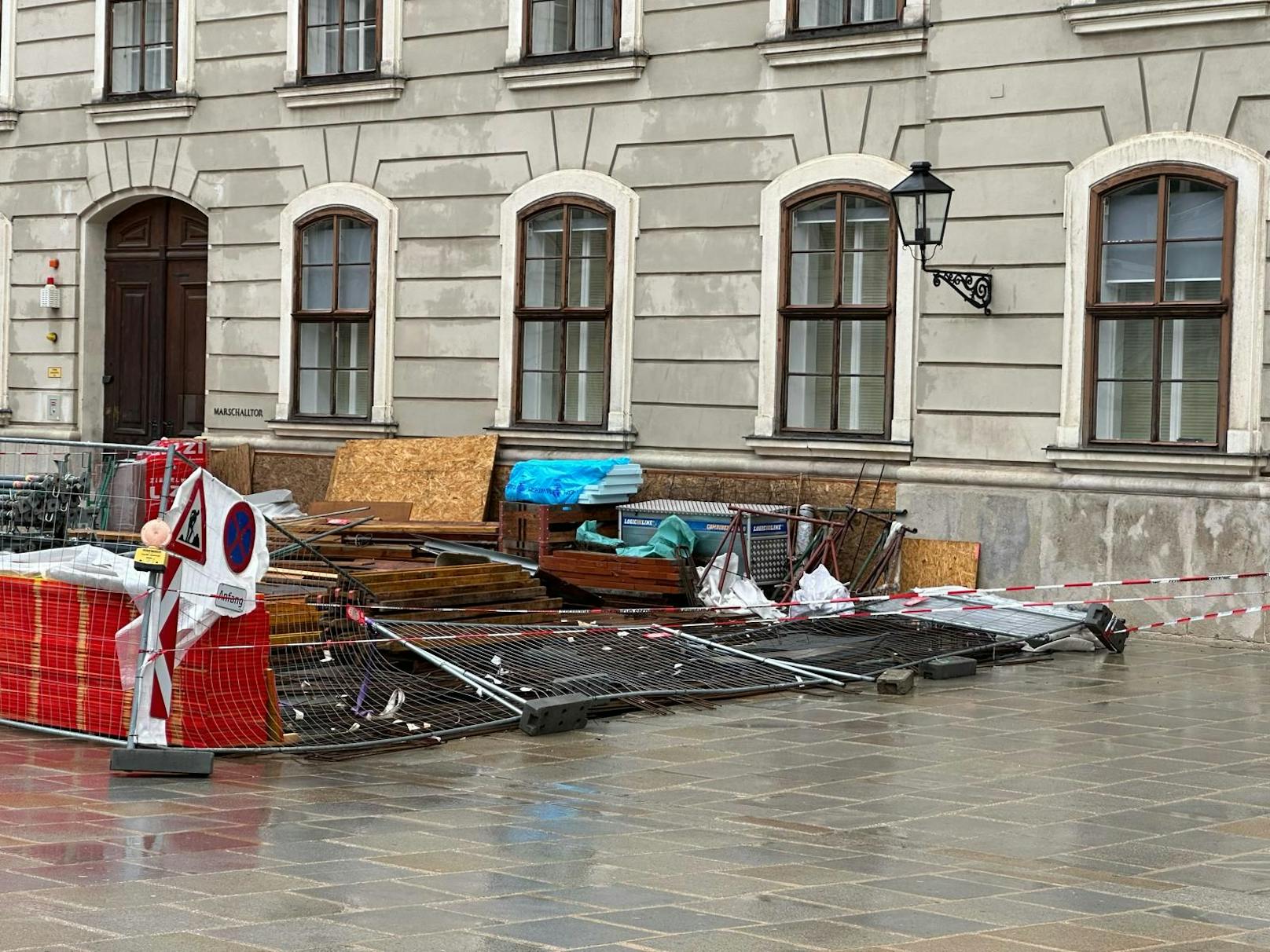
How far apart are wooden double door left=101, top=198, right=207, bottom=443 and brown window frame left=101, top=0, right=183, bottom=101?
1.15m

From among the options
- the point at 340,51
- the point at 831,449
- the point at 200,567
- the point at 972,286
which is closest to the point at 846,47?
the point at 972,286

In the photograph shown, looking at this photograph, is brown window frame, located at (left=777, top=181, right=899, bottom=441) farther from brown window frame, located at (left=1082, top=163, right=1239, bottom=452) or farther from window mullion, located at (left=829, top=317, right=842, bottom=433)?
brown window frame, located at (left=1082, top=163, right=1239, bottom=452)

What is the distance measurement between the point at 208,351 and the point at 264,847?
44.8ft

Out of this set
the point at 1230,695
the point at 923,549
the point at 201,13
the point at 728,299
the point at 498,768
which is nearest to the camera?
the point at 498,768

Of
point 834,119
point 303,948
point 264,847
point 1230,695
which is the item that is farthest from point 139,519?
point 834,119

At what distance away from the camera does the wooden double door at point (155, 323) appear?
2086 cm

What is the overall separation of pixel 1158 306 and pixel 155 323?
37.1 ft

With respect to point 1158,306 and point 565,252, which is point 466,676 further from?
point 565,252

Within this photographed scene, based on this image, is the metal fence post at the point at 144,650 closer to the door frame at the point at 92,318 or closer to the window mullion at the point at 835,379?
the window mullion at the point at 835,379

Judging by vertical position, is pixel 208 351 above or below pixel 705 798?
above

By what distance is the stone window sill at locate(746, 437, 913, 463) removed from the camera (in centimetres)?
1584

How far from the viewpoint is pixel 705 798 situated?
8547 mm

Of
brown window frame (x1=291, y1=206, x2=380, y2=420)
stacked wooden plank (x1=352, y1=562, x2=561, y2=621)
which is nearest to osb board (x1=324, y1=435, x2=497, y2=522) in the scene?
brown window frame (x1=291, y1=206, x2=380, y2=420)

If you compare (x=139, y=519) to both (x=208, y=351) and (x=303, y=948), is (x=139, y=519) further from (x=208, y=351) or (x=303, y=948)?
(x=208, y=351)
